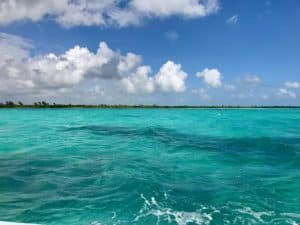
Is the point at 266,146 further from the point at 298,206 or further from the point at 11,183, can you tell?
the point at 11,183

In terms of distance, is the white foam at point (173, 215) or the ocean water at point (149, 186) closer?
the white foam at point (173, 215)

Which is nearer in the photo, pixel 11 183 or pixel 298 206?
pixel 298 206

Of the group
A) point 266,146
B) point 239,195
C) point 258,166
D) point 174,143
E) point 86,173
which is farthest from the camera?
point 174,143

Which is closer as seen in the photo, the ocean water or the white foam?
the white foam

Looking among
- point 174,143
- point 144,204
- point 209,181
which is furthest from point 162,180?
point 174,143

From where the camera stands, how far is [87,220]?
560 cm

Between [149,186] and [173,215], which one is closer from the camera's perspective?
[173,215]

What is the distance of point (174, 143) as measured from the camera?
15.8m

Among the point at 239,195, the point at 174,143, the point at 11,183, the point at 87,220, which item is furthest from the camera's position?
the point at 174,143

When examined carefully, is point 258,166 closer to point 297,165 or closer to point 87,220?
point 297,165

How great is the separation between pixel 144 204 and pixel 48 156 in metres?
6.53

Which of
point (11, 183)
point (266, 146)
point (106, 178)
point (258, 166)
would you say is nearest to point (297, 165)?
point (258, 166)

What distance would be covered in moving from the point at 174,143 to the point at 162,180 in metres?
7.63

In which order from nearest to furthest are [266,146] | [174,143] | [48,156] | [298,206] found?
[298,206], [48,156], [266,146], [174,143]
